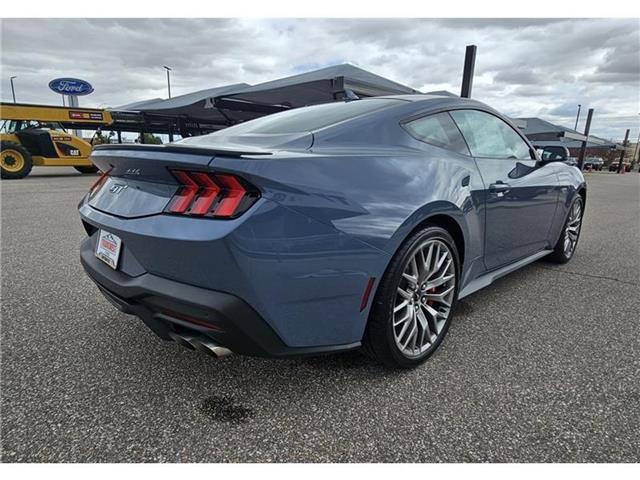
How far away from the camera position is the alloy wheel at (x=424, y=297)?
2020mm

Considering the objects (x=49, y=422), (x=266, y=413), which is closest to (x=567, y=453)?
(x=266, y=413)

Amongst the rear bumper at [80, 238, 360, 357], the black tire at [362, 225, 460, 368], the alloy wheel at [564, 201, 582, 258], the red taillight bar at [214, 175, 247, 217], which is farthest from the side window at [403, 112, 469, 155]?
the alloy wheel at [564, 201, 582, 258]

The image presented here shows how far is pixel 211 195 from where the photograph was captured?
1516 mm

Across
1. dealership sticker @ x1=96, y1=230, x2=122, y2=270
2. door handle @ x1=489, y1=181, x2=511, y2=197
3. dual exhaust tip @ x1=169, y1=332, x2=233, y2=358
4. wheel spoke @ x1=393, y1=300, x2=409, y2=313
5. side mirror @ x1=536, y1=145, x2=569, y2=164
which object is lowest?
dual exhaust tip @ x1=169, y1=332, x2=233, y2=358

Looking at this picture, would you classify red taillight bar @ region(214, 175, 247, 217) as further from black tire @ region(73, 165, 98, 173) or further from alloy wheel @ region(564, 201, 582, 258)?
black tire @ region(73, 165, 98, 173)

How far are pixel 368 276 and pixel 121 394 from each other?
1.26 meters

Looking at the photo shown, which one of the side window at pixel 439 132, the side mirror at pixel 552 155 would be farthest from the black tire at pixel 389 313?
the side mirror at pixel 552 155

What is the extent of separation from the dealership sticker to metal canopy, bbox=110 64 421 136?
7.78m

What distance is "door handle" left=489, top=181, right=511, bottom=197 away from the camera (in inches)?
101

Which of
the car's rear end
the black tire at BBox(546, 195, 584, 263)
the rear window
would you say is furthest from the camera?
the black tire at BBox(546, 195, 584, 263)

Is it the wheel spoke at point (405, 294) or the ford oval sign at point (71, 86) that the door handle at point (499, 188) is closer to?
the wheel spoke at point (405, 294)

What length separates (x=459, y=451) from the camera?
155 centimetres

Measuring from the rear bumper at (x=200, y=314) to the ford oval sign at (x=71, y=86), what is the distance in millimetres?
29615

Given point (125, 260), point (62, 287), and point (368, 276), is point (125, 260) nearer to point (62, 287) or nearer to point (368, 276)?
point (368, 276)
